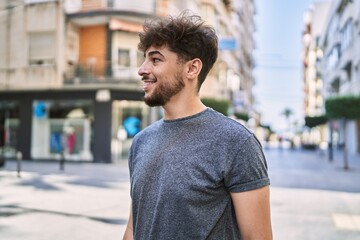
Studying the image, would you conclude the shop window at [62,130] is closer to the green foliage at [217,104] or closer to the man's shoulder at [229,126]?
the green foliage at [217,104]

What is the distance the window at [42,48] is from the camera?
2152cm

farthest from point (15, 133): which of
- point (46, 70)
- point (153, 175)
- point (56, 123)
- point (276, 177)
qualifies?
point (153, 175)

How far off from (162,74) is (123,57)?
2029cm

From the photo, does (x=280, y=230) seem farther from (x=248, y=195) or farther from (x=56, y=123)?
(x=56, y=123)

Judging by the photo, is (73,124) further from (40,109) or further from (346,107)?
(346,107)

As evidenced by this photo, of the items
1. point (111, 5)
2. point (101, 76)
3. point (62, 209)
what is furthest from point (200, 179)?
point (111, 5)

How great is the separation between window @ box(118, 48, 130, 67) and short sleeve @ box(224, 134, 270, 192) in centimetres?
2038

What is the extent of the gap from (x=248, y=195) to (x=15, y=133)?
79.5ft

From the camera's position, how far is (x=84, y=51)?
22.4 m

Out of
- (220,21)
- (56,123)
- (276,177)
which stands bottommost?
(276,177)

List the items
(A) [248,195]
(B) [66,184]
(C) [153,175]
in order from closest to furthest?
(A) [248,195]
(C) [153,175]
(B) [66,184]

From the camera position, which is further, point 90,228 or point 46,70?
point 46,70

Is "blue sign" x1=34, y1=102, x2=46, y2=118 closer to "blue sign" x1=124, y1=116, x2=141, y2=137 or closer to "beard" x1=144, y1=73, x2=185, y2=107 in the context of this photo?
"blue sign" x1=124, y1=116, x2=141, y2=137

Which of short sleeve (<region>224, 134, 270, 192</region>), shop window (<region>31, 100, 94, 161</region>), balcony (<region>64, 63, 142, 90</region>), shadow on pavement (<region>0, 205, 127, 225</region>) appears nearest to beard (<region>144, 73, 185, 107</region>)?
short sleeve (<region>224, 134, 270, 192</region>)
